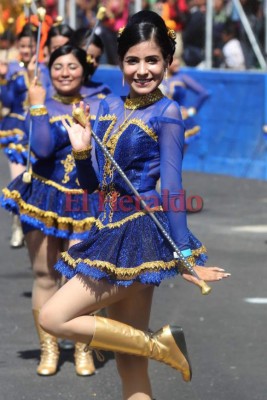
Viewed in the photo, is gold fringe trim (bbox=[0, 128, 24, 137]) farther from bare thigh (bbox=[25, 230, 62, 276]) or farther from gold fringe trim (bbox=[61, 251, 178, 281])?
gold fringe trim (bbox=[61, 251, 178, 281])

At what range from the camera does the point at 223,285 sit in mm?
8930

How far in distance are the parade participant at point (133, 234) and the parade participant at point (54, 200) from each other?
54.9 inches

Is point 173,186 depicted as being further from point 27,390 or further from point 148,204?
point 27,390

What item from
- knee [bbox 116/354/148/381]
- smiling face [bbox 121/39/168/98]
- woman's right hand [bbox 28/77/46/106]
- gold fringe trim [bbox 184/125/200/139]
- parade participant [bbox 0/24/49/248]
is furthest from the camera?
gold fringe trim [bbox 184/125/200/139]

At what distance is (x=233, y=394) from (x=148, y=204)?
1.63 meters

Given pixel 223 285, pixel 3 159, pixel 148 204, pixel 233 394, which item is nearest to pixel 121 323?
pixel 148 204

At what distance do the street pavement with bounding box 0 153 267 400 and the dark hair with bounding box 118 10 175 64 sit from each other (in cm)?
204

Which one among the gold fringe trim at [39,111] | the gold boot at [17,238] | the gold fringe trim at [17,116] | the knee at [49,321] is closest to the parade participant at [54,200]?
the gold fringe trim at [39,111]

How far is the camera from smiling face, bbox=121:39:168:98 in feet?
16.7

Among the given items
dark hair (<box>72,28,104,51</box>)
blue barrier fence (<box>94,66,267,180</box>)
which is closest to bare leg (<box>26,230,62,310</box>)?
dark hair (<box>72,28,104,51</box>)

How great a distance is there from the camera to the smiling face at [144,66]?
5090mm

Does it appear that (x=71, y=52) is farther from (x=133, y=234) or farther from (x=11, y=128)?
(x=11, y=128)

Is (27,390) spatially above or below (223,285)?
above

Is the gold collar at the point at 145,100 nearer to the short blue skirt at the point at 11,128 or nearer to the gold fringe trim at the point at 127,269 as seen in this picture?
the gold fringe trim at the point at 127,269
